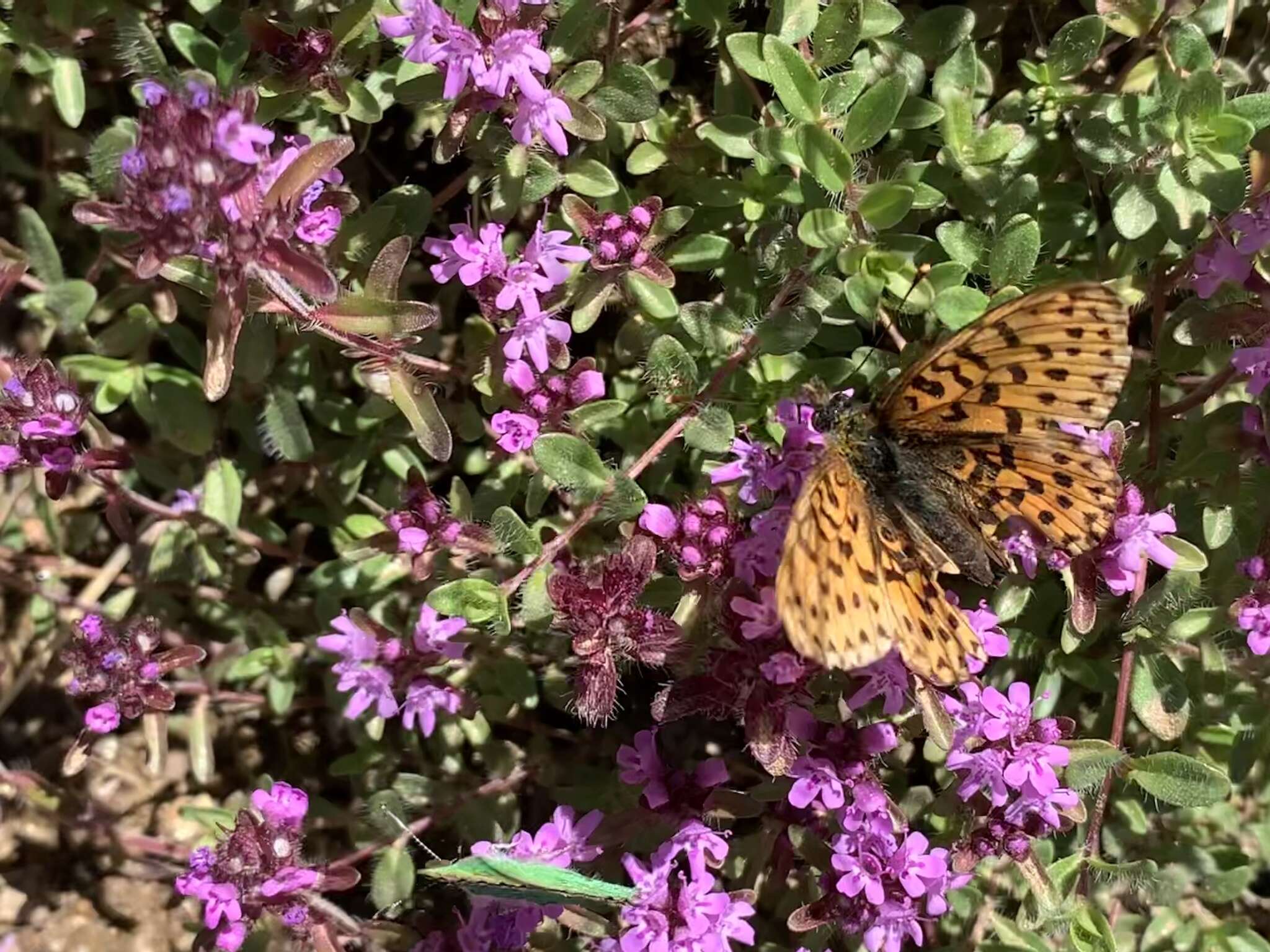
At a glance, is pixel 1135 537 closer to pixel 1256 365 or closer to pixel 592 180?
pixel 1256 365

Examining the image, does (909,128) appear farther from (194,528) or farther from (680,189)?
(194,528)

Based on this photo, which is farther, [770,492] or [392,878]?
[392,878]

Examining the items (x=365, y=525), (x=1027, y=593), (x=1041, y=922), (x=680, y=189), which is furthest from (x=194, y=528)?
(x=1041, y=922)

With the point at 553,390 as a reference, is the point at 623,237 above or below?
above

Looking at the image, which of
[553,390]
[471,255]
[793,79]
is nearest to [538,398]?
[553,390]

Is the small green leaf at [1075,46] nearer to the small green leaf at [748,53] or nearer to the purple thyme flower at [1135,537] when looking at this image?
the small green leaf at [748,53]

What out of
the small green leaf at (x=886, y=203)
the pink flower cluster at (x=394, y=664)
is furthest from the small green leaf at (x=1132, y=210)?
the pink flower cluster at (x=394, y=664)

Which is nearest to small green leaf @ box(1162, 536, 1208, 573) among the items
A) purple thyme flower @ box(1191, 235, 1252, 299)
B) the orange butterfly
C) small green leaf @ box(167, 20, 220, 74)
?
the orange butterfly
